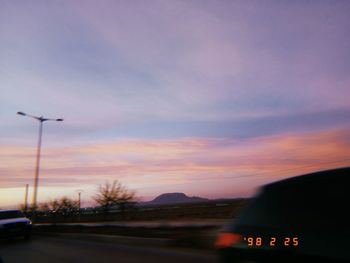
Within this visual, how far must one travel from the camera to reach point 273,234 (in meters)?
4.33

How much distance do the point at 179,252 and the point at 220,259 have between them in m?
7.90

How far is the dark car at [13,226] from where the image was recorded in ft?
70.0

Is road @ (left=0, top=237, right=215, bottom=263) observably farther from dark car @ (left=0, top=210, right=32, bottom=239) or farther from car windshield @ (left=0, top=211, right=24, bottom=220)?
car windshield @ (left=0, top=211, right=24, bottom=220)

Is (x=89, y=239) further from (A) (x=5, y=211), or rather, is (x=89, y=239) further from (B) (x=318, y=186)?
(B) (x=318, y=186)

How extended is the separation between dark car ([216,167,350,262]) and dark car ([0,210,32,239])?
1876 centimetres

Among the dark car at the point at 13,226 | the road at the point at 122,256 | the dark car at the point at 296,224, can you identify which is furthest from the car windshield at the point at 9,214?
the dark car at the point at 296,224

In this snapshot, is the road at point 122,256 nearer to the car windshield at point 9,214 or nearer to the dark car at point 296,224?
the dark car at point 296,224

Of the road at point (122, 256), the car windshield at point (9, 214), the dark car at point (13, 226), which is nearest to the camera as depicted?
the road at point (122, 256)

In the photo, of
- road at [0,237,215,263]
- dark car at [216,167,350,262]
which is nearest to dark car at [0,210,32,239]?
road at [0,237,215,263]

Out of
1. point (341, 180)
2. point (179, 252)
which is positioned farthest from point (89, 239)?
point (341, 180)

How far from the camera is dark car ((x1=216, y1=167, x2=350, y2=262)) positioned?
382 centimetres

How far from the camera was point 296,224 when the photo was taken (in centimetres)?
416

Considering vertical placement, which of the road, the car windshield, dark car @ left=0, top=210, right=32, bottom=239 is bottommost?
the road

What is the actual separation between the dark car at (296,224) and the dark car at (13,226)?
18.8 meters
